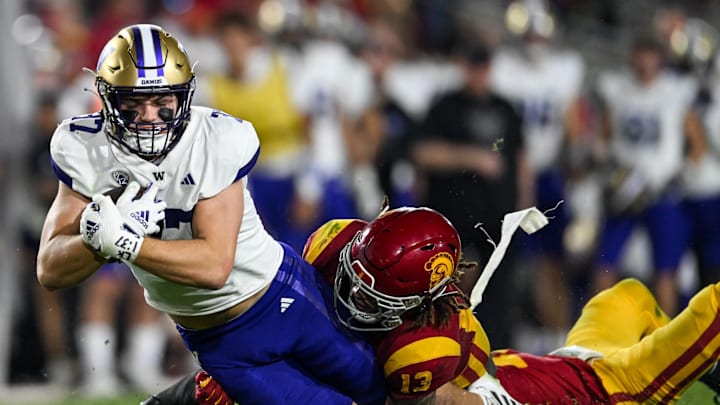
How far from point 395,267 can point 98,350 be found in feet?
12.7

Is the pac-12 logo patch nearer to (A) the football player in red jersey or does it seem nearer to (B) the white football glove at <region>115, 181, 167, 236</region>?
(B) the white football glove at <region>115, 181, 167, 236</region>

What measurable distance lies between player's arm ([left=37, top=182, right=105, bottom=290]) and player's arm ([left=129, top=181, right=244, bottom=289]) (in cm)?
17

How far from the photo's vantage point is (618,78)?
9742 mm

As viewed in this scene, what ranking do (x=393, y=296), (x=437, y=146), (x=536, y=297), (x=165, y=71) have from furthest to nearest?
(x=536, y=297) → (x=437, y=146) → (x=393, y=296) → (x=165, y=71)

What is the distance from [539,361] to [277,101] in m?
3.95

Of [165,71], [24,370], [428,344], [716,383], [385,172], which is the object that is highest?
[165,71]

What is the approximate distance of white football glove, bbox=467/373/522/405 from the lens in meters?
4.37

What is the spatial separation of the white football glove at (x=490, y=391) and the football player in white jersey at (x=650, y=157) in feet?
12.4

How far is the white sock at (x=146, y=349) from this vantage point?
7.62 m

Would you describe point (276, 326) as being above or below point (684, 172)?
above

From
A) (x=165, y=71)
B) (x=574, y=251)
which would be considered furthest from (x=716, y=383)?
(x=574, y=251)

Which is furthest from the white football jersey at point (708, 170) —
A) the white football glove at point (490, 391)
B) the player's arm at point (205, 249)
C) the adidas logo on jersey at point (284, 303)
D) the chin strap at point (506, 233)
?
the player's arm at point (205, 249)

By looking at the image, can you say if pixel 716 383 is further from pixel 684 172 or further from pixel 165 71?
pixel 684 172

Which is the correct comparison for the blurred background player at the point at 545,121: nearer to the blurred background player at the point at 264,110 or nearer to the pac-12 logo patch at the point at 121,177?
the blurred background player at the point at 264,110
